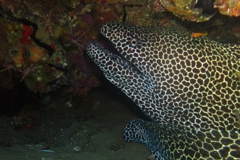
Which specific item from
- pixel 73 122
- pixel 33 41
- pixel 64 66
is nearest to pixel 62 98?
pixel 73 122

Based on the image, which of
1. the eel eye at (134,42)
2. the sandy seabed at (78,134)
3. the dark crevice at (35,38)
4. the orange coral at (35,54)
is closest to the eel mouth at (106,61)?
the eel eye at (134,42)

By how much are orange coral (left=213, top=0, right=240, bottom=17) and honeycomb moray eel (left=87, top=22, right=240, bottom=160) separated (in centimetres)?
66

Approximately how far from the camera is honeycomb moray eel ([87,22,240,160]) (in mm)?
4043

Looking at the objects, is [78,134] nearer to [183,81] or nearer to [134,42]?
[134,42]

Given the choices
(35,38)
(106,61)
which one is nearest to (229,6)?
(106,61)

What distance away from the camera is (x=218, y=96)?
4117mm

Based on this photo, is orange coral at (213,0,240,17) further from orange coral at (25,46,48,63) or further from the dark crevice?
orange coral at (25,46,48,63)

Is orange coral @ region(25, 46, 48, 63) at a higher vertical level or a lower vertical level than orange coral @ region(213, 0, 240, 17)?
lower

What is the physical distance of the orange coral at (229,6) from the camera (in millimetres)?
3818

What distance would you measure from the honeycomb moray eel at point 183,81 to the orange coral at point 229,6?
657 mm

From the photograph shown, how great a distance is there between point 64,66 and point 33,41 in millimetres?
769

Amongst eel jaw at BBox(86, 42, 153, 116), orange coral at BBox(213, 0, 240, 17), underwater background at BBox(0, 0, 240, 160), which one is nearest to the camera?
orange coral at BBox(213, 0, 240, 17)

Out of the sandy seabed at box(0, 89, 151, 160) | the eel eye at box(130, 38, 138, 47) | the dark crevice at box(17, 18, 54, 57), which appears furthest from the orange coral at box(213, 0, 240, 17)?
the sandy seabed at box(0, 89, 151, 160)

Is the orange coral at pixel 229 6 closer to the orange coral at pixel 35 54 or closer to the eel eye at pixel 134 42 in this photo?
the eel eye at pixel 134 42
